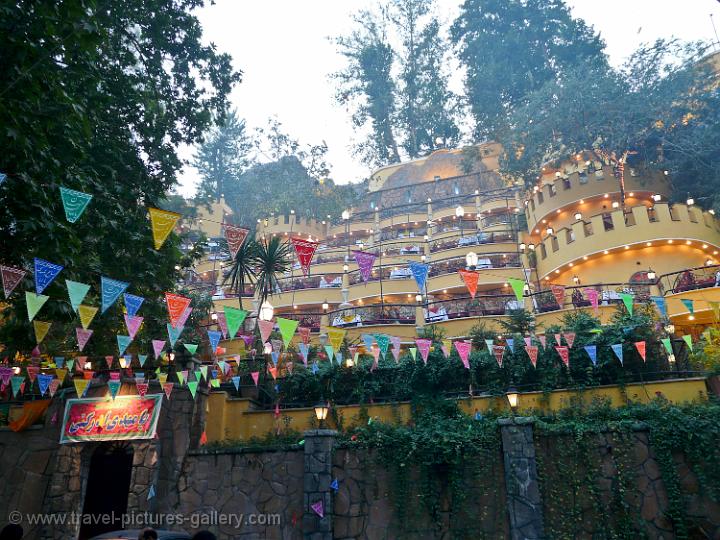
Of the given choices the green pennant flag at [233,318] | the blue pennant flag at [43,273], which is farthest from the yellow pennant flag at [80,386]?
the blue pennant flag at [43,273]

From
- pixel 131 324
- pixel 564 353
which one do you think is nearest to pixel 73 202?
pixel 131 324

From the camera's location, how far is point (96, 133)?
36.9 feet

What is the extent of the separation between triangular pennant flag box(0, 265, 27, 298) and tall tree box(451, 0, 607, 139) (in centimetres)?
3302

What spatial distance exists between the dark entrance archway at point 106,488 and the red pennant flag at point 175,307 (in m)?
4.53

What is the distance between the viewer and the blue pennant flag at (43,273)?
25.8ft

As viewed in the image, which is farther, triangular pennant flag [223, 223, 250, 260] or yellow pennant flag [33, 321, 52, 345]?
triangular pennant flag [223, 223, 250, 260]

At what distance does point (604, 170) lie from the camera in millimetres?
27234

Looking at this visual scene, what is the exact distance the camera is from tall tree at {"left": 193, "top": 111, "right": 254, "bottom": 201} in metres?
53.1

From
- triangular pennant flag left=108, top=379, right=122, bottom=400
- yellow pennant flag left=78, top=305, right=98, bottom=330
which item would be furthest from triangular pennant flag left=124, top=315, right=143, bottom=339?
triangular pennant flag left=108, top=379, right=122, bottom=400

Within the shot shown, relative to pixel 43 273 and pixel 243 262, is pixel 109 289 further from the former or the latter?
pixel 243 262

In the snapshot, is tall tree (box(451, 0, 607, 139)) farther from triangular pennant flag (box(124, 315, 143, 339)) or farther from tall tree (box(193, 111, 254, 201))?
triangular pennant flag (box(124, 315, 143, 339))

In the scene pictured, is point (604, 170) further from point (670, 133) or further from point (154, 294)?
point (154, 294)

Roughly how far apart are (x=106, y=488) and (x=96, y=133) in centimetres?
871

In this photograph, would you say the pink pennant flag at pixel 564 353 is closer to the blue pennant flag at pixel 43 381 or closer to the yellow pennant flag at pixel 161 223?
the yellow pennant flag at pixel 161 223
